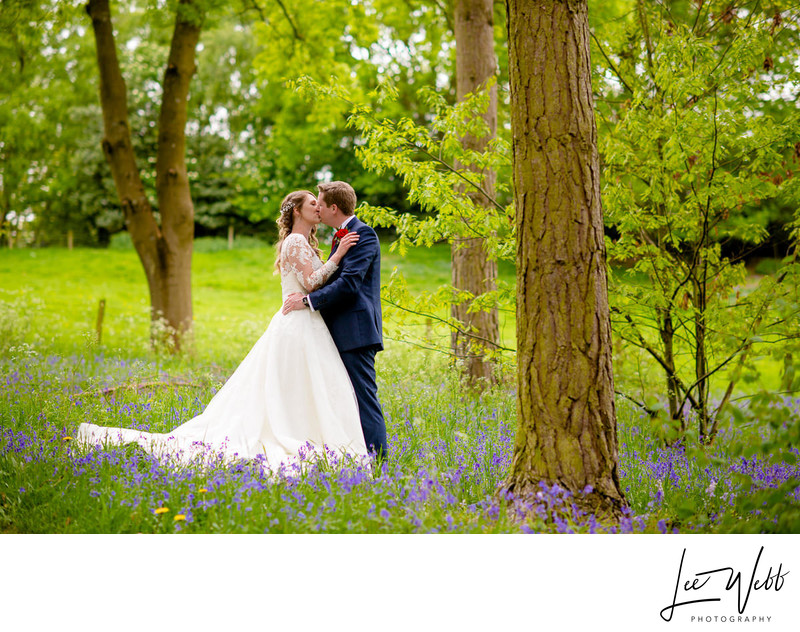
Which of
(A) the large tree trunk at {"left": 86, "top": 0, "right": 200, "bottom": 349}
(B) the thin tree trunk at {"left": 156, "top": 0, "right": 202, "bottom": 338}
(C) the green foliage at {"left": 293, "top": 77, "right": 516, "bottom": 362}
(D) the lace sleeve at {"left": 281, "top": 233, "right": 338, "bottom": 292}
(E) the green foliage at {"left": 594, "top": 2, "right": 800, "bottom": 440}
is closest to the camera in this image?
(E) the green foliage at {"left": 594, "top": 2, "right": 800, "bottom": 440}

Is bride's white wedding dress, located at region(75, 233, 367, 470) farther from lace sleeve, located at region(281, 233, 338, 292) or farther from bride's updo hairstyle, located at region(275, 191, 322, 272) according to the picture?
bride's updo hairstyle, located at region(275, 191, 322, 272)

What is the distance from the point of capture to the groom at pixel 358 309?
16.3 feet

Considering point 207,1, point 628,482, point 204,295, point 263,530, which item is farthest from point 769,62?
point 204,295

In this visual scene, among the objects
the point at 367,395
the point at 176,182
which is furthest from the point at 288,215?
the point at 176,182

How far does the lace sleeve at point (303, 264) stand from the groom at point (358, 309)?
0.09 meters

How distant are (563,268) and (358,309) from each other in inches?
74.9

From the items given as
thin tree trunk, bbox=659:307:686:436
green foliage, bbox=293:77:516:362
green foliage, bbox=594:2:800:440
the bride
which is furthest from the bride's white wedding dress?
thin tree trunk, bbox=659:307:686:436

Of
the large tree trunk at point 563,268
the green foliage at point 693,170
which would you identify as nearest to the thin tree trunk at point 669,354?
the green foliage at point 693,170

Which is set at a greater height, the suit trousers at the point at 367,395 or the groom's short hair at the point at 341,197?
the groom's short hair at the point at 341,197

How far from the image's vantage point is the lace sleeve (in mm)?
5125

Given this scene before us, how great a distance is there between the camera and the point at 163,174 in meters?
11.7

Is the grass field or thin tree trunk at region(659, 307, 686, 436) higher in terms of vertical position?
thin tree trunk at region(659, 307, 686, 436)

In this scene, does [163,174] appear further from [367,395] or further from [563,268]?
[563,268]

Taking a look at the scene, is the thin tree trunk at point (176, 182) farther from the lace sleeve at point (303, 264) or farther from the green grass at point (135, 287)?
the lace sleeve at point (303, 264)
